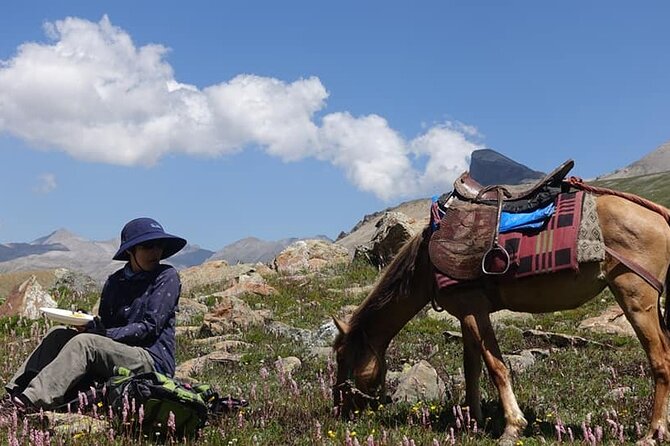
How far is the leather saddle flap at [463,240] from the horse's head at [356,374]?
137cm

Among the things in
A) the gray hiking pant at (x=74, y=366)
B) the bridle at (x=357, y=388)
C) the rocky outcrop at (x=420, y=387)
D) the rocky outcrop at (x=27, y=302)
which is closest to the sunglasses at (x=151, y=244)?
the gray hiking pant at (x=74, y=366)

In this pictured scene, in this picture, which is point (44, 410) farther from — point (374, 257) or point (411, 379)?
point (374, 257)

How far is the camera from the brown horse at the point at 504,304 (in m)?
6.41

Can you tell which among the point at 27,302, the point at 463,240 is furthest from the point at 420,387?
the point at 27,302

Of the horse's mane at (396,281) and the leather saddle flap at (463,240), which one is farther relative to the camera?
the horse's mane at (396,281)

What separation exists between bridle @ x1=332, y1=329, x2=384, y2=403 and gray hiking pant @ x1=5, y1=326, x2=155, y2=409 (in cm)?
205

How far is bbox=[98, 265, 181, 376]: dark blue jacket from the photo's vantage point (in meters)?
7.39

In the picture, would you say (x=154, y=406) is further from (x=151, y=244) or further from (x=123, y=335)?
(x=151, y=244)

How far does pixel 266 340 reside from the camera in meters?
13.5

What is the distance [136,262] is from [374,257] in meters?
16.5

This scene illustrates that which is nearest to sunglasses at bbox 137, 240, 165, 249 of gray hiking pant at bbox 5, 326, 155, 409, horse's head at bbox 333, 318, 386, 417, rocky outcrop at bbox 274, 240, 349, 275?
gray hiking pant at bbox 5, 326, 155, 409

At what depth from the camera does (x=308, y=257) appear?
91.6ft

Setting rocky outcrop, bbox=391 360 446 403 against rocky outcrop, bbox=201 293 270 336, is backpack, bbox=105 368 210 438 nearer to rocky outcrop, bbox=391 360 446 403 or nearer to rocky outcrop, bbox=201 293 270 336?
rocky outcrop, bbox=391 360 446 403

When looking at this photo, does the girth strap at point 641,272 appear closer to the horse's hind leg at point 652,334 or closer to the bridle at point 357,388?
the horse's hind leg at point 652,334
